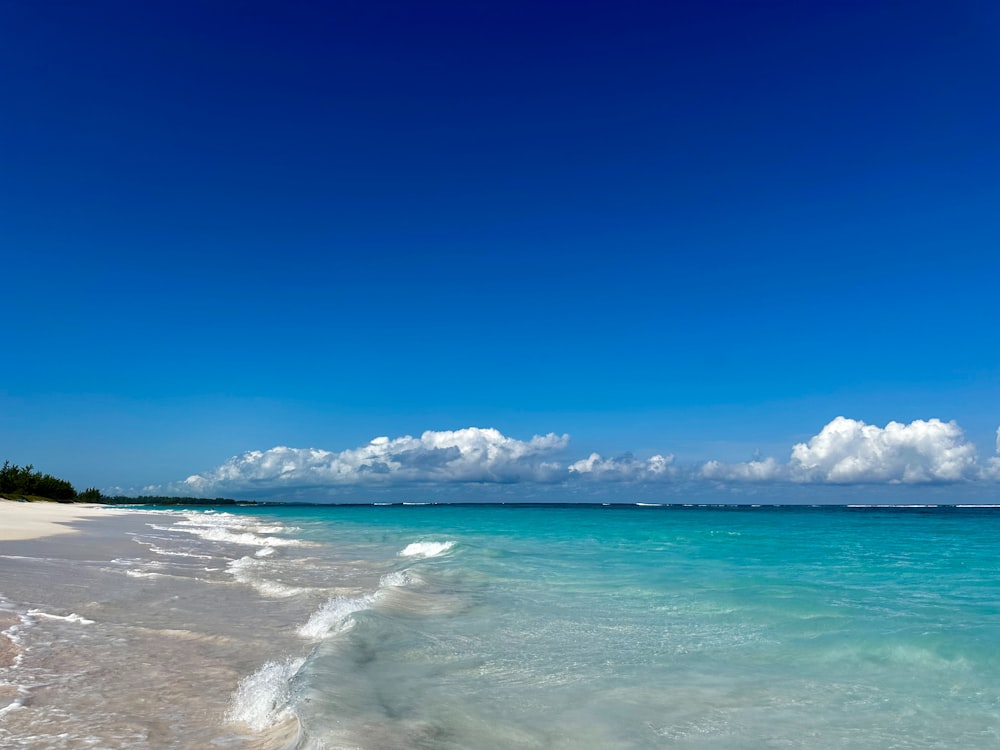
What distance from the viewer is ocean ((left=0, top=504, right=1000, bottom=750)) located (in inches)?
269

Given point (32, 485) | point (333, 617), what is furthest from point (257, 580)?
point (32, 485)

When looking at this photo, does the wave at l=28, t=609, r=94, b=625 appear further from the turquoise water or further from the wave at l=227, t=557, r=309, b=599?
the wave at l=227, t=557, r=309, b=599

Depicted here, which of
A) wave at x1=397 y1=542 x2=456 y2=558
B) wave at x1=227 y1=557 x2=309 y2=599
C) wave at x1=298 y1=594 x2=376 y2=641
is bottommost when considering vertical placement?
wave at x1=397 y1=542 x2=456 y2=558

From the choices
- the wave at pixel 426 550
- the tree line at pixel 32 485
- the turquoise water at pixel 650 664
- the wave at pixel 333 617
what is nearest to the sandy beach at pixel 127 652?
the wave at pixel 333 617

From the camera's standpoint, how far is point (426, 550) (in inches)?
1151

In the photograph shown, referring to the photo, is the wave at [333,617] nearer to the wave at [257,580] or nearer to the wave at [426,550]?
the wave at [257,580]

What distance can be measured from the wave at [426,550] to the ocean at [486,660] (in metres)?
7.82

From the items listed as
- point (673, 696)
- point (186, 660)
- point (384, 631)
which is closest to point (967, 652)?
point (673, 696)

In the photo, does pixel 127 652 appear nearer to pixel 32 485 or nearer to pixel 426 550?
pixel 426 550

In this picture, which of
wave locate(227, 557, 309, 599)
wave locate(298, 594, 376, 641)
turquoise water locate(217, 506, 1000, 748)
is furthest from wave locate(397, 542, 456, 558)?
wave locate(298, 594, 376, 641)

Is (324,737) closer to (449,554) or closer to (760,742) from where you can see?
(760,742)

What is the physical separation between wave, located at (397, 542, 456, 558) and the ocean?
308 inches

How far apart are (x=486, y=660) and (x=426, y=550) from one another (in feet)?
65.4

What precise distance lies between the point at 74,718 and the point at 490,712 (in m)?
4.12
